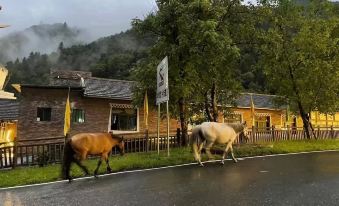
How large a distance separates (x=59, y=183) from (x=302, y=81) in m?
20.8

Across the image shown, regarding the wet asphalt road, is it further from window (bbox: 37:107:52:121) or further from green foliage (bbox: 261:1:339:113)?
window (bbox: 37:107:52:121)

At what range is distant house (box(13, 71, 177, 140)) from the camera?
1177 inches

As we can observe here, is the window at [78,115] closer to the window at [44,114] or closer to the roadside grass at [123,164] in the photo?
the window at [44,114]

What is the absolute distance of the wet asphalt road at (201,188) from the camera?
877cm

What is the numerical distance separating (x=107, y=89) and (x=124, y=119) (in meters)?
2.58

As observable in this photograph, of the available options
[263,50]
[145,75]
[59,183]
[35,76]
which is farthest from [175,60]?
[35,76]

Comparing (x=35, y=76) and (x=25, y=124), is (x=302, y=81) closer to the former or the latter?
(x=25, y=124)

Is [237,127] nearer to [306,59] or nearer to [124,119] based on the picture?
[306,59]

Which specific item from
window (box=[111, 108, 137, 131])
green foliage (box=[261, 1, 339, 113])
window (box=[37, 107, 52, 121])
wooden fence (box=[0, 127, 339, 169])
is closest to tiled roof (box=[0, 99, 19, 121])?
window (box=[37, 107, 52, 121])

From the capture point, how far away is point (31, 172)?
52.1ft

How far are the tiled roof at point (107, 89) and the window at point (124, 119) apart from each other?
4.40ft

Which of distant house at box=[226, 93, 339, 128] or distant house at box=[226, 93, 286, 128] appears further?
distant house at box=[226, 93, 286, 128]

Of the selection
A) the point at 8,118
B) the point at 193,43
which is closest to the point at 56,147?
the point at 193,43

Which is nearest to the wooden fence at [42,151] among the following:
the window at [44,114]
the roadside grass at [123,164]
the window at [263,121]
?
the roadside grass at [123,164]
